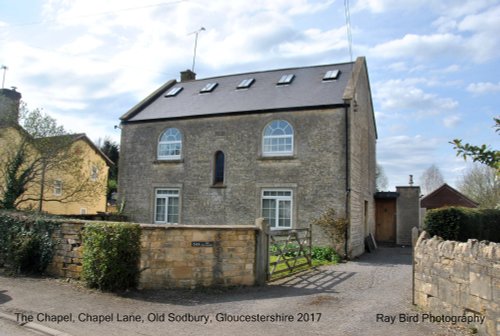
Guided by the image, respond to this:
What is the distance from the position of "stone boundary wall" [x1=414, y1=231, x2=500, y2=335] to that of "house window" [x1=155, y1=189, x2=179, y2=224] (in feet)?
44.1

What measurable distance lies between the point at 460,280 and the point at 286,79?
1527 centimetres

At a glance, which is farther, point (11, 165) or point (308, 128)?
point (308, 128)

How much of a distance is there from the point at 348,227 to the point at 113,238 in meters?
10.0

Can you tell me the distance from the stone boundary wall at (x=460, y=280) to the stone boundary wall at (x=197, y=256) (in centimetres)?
399

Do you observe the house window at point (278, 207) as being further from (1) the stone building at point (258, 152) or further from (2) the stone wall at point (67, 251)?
(2) the stone wall at point (67, 251)

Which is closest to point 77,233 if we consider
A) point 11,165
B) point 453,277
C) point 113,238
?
point 113,238

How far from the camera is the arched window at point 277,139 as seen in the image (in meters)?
17.8

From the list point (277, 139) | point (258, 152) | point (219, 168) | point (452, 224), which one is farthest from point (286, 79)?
point (452, 224)

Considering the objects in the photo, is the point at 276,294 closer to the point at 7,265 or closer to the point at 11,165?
the point at 7,265

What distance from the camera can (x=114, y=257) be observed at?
361 inches

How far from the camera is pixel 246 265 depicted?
10.1m

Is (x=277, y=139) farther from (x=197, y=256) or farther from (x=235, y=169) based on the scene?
(x=197, y=256)

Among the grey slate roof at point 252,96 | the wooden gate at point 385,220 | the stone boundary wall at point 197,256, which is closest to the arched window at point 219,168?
the grey slate roof at point 252,96

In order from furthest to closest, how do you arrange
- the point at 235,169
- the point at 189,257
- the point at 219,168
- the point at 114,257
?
1. the point at 219,168
2. the point at 235,169
3. the point at 189,257
4. the point at 114,257
